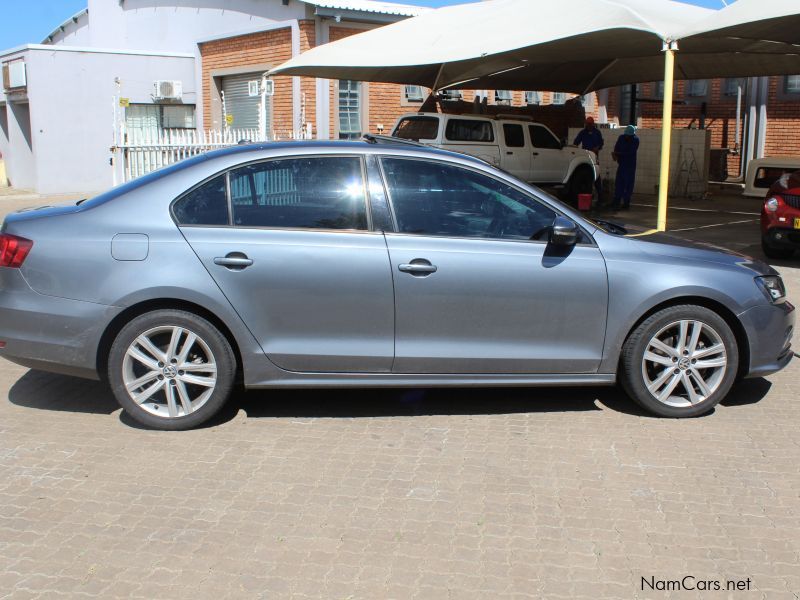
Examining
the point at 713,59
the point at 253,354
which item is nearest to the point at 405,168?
the point at 253,354

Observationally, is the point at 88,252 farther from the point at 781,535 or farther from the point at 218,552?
the point at 781,535

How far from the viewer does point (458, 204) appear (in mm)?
5145

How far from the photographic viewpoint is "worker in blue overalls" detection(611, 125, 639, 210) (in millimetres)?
17812

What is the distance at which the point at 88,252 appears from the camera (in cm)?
485

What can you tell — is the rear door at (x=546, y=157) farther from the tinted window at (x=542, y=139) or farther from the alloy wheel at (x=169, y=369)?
the alloy wheel at (x=169, y=369)

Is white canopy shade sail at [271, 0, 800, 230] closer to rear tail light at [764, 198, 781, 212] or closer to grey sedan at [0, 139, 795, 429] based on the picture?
rear tail light at [764, 198, 781, 212]

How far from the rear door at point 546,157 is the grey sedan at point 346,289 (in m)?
13.9

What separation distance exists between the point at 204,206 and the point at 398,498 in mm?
2040

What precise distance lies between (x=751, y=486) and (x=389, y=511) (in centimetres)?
186

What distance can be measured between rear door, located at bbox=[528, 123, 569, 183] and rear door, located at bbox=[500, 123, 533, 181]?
207mm

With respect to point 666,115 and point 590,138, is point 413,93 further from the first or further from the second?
point 666,115

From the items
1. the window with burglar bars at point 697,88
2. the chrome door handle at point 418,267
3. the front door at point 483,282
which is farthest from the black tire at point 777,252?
the window with burglar bars at point 697,88

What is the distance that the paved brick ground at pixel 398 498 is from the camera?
3484 mm

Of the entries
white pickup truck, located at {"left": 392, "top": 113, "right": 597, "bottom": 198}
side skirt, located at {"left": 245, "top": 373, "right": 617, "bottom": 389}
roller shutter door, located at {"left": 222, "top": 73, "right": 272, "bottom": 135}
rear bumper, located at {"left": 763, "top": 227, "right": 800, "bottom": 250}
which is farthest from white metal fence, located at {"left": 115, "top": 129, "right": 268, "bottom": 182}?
side skirt, located at {"left": 245, "top": 373, "right": 617, "bottom": 389}
